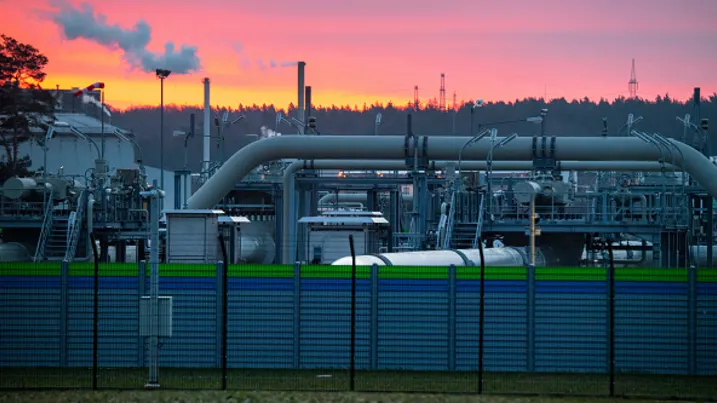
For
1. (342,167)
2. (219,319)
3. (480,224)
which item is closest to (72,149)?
(342,167)

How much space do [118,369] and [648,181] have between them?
44927mm

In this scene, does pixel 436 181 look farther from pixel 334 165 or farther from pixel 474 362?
pixel 474 362

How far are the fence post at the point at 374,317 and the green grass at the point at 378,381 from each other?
0.37 metres

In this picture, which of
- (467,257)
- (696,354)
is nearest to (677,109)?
(467,257)

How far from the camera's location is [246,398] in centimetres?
1950

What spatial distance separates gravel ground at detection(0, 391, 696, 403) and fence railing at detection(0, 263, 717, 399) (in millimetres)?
2582

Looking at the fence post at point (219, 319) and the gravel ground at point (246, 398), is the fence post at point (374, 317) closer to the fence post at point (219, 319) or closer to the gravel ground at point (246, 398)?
the fence post at point (219, 319)

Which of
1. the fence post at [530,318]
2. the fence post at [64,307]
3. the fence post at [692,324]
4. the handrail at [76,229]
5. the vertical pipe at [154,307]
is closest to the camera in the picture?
the vertical pipe at [154,307]

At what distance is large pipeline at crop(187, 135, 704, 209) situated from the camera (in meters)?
47.0

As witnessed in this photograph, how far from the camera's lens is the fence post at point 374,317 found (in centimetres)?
2370

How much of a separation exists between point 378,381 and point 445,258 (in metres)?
15.1

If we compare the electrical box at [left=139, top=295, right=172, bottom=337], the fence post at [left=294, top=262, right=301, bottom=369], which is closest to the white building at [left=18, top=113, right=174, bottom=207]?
the fence post at [left=294, top=262, right=301, bottom=369]

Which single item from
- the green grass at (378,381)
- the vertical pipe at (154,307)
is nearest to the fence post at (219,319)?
the green grass at (378,381)

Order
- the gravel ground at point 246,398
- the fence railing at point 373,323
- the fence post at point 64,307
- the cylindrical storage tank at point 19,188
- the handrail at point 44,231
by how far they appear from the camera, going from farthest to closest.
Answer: the cylindrical storage tank at point 19,188 → the handrail at point 44,231 → the fence post at point 64,307 → the fence railing at point 373,323 → the gravel ground at point 246,398
